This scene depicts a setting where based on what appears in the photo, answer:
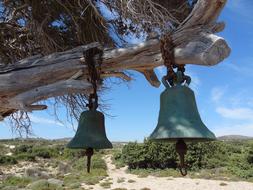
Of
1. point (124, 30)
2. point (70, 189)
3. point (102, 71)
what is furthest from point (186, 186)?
point (102, 71)

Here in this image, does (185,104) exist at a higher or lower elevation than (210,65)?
lower

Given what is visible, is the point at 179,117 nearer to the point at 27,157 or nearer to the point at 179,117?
the point at 179,117

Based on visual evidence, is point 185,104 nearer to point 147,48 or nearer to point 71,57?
point 147,48

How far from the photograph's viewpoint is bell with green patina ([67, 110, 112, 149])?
2484mm

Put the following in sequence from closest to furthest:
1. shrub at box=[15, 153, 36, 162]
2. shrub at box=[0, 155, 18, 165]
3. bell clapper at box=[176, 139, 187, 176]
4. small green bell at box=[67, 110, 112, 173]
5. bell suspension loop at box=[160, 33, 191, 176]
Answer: bell clapper at box=[176, 139, 187, 176], bell suspension loop at box=[160, 33, 191, 176], small green bell at box=[67, 110, 112, 173], shrub at box=[0, 155, 18, 165], shrub at box=[15, 153, 36, 162]

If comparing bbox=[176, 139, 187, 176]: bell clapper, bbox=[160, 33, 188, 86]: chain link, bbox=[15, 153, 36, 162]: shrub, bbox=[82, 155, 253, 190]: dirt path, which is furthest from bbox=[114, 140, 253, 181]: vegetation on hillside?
bbox=[176, 139, 187, 176]: bell clapper

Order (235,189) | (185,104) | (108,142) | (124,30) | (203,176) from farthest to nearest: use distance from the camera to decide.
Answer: (203,176)
(235,189)
(124,30)
(108,142)
(185,104)

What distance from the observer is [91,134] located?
255cm

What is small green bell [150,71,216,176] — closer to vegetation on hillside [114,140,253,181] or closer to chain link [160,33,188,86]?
chain link [160,33,188,86]

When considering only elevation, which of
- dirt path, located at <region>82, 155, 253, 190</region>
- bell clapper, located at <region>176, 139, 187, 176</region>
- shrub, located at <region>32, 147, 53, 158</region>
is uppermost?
shrub, located at <region>32, 147, 53, 158</region>

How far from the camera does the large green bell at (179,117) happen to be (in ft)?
6.33

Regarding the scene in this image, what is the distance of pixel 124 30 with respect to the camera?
4.16m

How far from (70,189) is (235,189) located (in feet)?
29.1

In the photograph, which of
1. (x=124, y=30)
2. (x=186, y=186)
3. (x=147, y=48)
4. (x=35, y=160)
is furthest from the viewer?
(x=35, y=160)
